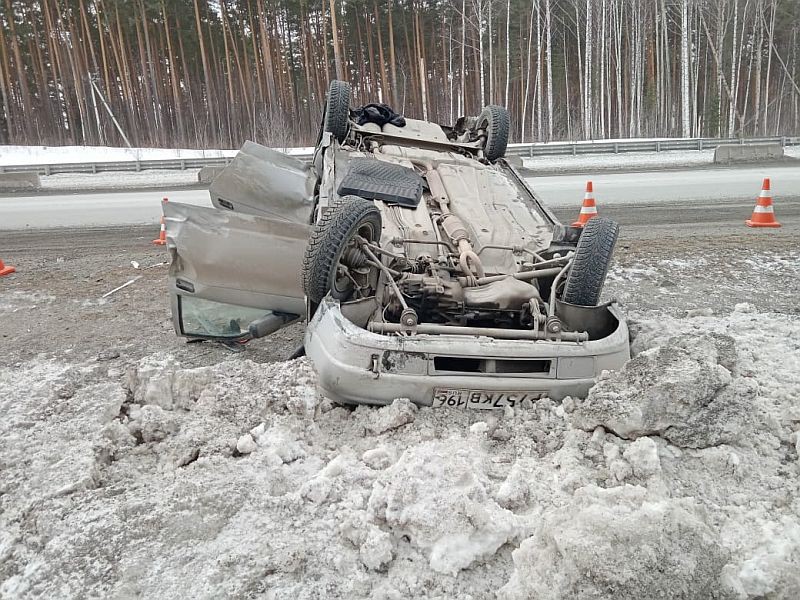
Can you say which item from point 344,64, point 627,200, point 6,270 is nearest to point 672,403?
point 6,270

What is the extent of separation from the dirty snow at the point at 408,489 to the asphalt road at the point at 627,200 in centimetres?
755

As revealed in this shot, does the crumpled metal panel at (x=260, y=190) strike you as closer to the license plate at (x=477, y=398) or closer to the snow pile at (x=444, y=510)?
the license plate at (x=477, y=398)

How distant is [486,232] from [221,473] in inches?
109

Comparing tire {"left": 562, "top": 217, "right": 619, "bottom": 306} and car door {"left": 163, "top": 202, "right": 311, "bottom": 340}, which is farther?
car door {"left": 163, "top": 202, "right": 311, "bottom": 340}

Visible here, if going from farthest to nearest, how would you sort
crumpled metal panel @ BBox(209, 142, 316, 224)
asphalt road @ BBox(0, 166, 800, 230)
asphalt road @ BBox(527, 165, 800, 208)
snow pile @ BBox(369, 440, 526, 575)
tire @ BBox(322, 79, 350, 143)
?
asphalt road @ BBox(527, 165, 800, 208) → asphalt road @ BBox(0, 166, 800, 230) → tire @ BBox(322, 79, 350, 143) → crumpled metal panel @ BBox(209, 142, 316, 224) → snow pile @ BBox(369, 440, 526, 575)

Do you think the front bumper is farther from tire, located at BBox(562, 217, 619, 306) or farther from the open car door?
the open car door

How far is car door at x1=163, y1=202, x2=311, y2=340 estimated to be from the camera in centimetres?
412

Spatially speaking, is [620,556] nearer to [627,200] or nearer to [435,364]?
[435,364]

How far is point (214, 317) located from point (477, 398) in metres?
2.19

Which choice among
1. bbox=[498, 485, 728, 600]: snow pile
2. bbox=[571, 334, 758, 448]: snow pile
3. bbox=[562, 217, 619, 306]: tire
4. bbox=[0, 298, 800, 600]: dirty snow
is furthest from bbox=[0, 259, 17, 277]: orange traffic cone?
bbox=[498, 485, 728, 600]: snow pile

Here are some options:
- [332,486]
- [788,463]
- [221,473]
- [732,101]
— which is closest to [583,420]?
[788,463]

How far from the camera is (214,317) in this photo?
4.35m

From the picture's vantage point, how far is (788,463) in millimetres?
2725

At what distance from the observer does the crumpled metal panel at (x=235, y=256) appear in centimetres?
411
